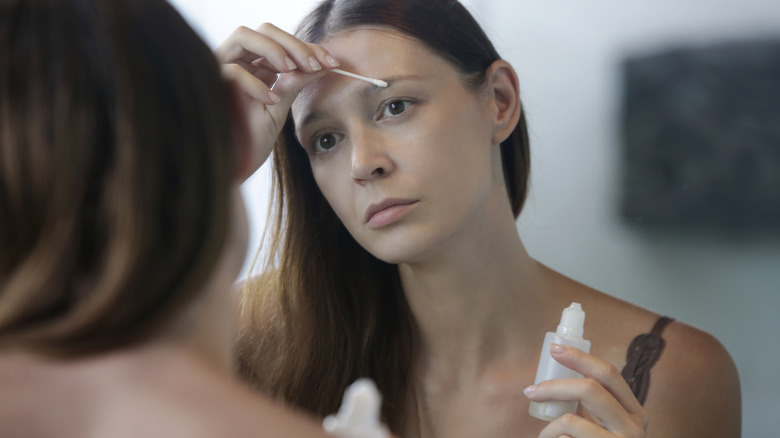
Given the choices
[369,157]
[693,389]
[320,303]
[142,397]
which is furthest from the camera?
[320,303]

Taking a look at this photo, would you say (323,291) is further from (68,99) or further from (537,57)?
(68,99)

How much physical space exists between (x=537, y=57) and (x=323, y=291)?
532 millimetres

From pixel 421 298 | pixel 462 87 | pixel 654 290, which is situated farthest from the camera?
pixel 654 290

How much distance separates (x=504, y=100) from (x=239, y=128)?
688 mm

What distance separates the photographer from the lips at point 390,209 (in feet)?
3.21

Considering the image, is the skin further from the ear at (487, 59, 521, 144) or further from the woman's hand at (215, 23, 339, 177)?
the ear at (487, 59, 521, 144)

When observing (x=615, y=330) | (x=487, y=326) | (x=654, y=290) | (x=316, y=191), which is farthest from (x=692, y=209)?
(x=316, y=191)

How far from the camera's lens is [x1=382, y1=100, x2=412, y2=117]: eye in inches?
39.4

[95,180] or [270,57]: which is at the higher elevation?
[270,57]

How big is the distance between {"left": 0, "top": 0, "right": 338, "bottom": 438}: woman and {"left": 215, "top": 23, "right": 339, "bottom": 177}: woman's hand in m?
0.56

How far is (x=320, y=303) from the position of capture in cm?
120

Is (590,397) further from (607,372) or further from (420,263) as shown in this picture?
(420,263)

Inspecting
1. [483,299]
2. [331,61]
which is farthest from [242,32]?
[483,299]

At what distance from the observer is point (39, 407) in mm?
411
